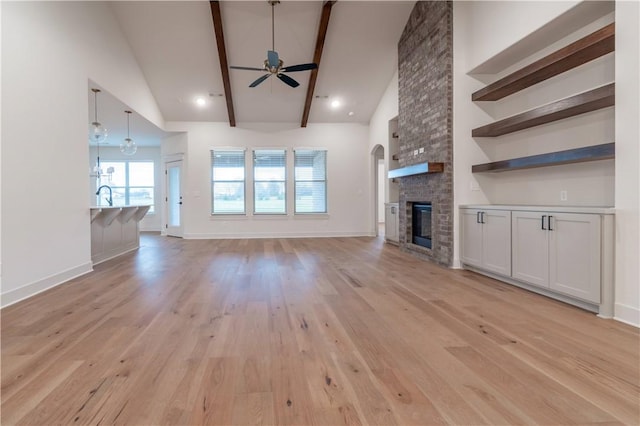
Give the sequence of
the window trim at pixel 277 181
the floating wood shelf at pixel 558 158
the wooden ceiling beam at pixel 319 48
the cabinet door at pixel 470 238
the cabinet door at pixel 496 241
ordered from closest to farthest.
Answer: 1. the floating wood shelf at pixel 558 158
2. the cabinet door at pixel 496 241
3. the cabinet door at pixel 470 238
4. the wooden ceiling beam at pixel 319 48
5. the window trim at pixel 277 181

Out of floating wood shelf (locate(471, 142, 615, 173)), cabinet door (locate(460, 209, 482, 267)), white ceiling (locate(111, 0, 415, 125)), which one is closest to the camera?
floating wood shelf (locate(471, 142, 615, 173))

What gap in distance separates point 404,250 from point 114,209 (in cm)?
513

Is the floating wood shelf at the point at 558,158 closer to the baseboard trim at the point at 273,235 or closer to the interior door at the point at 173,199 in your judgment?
the baseboard trim at the point at 273,235

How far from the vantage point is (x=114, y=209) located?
18.3ft

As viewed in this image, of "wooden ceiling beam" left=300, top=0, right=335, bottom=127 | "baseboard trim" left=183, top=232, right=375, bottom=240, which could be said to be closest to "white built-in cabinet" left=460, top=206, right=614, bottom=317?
"wooden ceiling beam" left=300, top=0, right=335, bottom=127

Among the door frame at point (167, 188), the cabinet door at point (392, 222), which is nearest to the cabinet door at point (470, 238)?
the cabinet door at point (392, 222)

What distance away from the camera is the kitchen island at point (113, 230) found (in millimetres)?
5203

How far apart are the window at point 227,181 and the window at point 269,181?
37cm

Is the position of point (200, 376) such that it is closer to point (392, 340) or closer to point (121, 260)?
point (392, 340)

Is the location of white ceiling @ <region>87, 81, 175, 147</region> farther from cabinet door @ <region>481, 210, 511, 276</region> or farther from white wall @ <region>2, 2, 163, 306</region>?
cabinet door @ <region>481, 210, 511, 276</region>

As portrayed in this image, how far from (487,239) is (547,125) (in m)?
1.49

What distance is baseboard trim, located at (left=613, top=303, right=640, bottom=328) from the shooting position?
2.45 meters

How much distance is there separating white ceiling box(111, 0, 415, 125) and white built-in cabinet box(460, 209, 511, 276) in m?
3.95

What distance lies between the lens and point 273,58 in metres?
5.17
